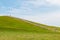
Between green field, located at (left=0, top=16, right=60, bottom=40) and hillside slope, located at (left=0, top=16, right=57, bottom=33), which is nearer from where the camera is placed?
green field, located at (left=0, top=16, right=60, bottom=40)

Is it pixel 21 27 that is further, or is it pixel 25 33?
pixel 21 27

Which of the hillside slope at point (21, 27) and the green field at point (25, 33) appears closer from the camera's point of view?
the green field at point (25, 33)

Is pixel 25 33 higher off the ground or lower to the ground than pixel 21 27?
higher
